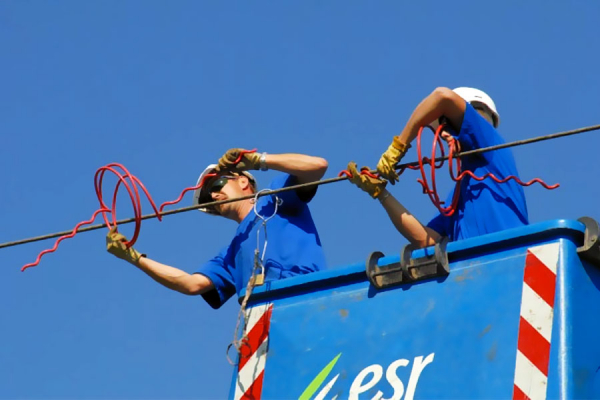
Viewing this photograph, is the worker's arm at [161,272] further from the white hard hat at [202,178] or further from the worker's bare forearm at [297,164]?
the worker's bare forearm at [297,164]

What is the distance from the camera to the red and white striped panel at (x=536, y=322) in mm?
3758

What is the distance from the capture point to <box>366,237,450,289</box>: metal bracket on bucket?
420 centimetres

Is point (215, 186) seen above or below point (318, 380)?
above

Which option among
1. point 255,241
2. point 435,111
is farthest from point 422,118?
point 255,241

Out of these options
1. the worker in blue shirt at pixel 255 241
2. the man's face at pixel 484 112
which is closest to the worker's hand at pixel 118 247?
the worker in blue shirt at pixel 255 241

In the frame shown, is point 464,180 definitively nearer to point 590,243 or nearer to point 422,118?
point 422,118

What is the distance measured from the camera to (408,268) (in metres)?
4.30

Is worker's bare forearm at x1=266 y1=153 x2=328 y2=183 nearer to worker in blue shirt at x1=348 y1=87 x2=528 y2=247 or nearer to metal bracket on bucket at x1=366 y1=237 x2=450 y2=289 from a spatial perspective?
worker in blue shirt at x1=348 y1=87 x2=528 y2=247

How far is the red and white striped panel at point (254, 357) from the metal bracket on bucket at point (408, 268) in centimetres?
53

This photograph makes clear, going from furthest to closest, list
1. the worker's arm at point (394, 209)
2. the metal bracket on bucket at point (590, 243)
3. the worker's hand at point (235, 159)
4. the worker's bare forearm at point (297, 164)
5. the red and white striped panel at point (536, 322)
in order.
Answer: the worker's hand at point (235, 159), the worker's bare forearm at point (297, 164), the worker's arm at point (394, 209), the metal bracket on bucket at point (590, 243), the red and white striped panel at point (536, 322)

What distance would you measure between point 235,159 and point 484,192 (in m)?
1.57

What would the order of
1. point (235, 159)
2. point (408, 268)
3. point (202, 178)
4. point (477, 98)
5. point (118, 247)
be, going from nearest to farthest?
1. point (408, 268)
2. point (477, 98)
3. point (235, 159)
4. point (118, 247)
5. point (202, 178)

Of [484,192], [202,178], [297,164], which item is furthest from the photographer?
[202,178]

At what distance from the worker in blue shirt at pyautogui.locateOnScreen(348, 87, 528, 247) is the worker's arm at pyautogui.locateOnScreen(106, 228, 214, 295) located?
1.44 metres
